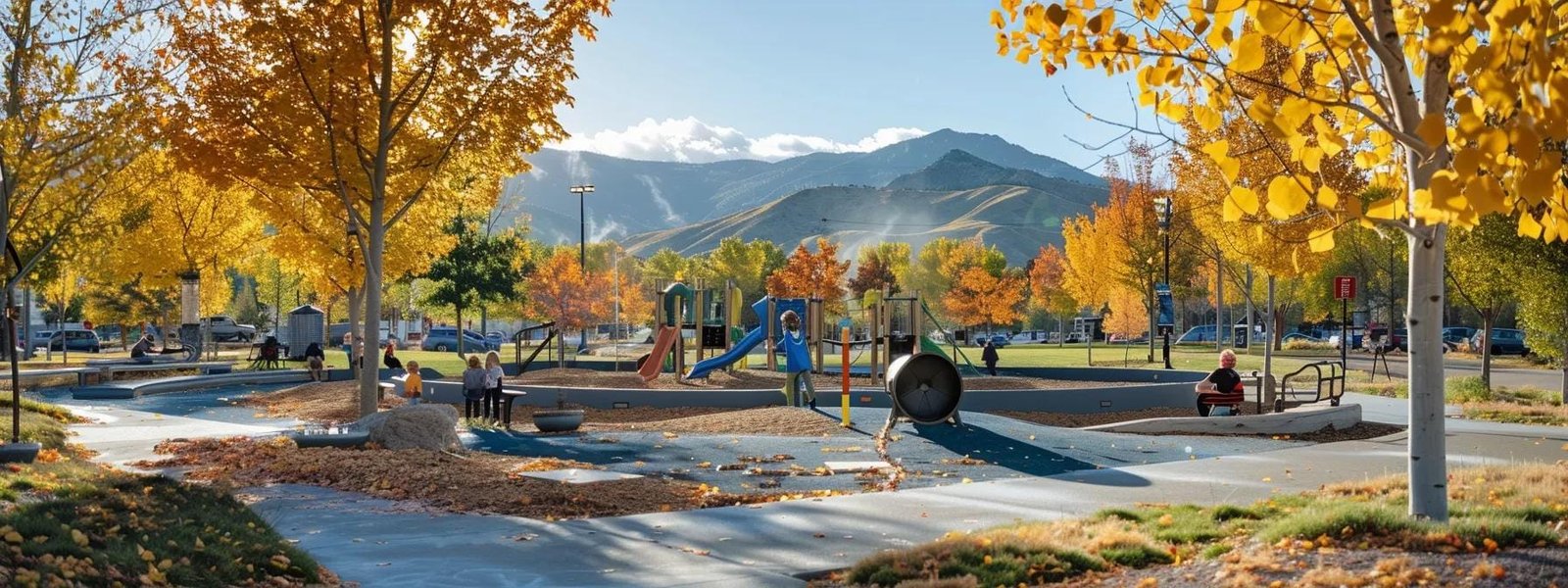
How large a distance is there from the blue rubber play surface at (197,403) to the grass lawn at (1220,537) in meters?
16.3

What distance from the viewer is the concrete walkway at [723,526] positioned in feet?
25.6

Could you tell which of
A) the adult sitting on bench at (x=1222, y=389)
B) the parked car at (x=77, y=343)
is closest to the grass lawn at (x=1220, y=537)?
the adult sitting on bench at (x=1222, y=389)

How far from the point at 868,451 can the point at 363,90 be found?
368 inches

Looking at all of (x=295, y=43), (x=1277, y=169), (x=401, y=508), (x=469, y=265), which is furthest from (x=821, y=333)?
(x=469, y=265)

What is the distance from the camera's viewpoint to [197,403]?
26859 millimetres

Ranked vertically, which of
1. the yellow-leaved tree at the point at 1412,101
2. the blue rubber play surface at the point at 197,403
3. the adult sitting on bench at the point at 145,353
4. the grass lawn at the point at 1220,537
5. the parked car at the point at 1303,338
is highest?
the yellow-leaved tree at the point at 1412,101

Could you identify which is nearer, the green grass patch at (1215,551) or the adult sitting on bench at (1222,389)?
the green grass patch at (1215,551)

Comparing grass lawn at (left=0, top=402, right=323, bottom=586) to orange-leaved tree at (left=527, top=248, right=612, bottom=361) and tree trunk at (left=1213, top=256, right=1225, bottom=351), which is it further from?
orange-leaved tree at (left=527, top=248, right=612, bottom=361)

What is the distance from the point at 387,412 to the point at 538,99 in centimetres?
550

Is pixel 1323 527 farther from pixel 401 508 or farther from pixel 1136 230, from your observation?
pixel 1136 230

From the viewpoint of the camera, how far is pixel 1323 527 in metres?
7.32

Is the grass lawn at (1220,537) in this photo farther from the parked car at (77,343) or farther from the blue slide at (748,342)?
the parked car at (77,343)

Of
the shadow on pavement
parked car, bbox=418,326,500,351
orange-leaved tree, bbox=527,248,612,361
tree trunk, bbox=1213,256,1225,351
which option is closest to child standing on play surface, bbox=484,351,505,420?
the shadow on pavement

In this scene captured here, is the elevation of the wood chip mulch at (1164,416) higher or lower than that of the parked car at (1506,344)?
lower
